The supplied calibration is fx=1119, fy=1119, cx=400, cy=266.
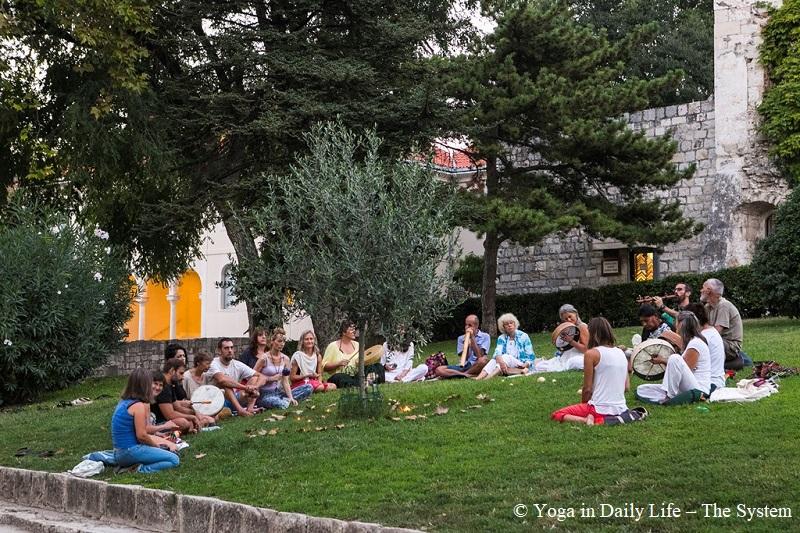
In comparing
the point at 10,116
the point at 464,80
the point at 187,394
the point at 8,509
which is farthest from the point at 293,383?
the point at 464,80

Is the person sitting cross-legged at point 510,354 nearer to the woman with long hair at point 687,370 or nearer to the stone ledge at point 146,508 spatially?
the woman with long hair at point 687,370

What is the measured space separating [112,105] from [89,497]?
13.5 meters

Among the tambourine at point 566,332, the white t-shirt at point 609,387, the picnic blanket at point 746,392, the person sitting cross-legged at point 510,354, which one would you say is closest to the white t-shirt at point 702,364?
the picnic blanket at point 746,392

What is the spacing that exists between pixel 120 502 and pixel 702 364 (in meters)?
6.45

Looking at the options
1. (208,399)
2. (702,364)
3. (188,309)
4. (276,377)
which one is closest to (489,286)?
(276,377)

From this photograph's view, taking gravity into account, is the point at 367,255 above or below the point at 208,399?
above

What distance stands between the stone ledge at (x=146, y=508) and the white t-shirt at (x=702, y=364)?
216 inches

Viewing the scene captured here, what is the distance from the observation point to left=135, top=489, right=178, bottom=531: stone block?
400 inches

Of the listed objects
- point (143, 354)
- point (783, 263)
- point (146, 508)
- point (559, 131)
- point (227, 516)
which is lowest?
point (146, 508)

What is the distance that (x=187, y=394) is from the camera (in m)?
15.0

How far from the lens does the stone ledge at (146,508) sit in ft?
29.1

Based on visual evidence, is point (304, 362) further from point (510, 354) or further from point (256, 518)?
point (256, 518)

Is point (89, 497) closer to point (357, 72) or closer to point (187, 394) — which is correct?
point (187, 394)

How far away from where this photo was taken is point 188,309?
5194cm
